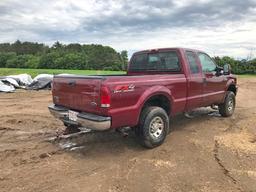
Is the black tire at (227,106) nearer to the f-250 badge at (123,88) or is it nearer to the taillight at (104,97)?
the f-250 badge at (123,88)

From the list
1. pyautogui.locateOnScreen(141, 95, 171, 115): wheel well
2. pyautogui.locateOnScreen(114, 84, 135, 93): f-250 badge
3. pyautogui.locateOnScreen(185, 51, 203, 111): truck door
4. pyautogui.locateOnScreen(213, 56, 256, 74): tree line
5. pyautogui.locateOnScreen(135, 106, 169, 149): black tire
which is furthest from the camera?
pyautogui.locateOnScreen(213, 56, 256, 74): tree line

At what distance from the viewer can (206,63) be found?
322 inches

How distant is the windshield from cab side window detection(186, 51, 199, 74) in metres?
0.36

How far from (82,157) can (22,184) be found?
4.58 feet

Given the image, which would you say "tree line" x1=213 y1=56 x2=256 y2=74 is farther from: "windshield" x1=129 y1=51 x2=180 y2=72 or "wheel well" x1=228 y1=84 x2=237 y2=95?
"windshield" x1=129 y1=51 x2=180 y2=72

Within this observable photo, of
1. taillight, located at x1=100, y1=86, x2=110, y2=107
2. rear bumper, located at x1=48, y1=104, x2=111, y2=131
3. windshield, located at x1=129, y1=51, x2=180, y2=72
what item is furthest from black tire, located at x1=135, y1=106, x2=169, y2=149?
windshield, located at x1=129, y1=51, x2=180, y2=72

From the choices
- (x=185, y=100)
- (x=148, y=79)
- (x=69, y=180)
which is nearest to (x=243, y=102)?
(x=185, y=100)

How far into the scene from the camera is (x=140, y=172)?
5.08 m

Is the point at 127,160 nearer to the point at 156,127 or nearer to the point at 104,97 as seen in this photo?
the point at 156,127

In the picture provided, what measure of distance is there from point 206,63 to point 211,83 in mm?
536

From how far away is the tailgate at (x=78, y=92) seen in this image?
546 centimetres

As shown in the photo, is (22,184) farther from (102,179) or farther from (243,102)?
(243,102)

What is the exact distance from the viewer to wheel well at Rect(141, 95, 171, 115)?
643cm

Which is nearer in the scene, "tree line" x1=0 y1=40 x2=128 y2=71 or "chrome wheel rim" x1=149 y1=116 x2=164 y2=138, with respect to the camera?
"chrome wheel rim" x1=149 y1=116 x2=164 y2=138
